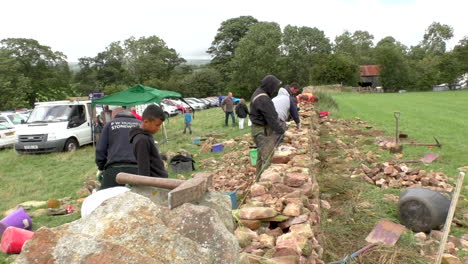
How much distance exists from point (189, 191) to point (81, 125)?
1299 centimetres

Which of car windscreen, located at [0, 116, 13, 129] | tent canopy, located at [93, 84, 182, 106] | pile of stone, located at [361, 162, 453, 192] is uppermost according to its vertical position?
tent canopy, located at [93, 84, 182, 106]

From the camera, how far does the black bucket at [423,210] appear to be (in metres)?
4.45

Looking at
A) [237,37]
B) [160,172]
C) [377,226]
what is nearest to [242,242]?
[160,172]

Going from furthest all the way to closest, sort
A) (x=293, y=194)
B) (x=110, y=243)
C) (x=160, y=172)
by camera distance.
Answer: (x=293, y=194) < (x=160, y=172) < (x=110, y=243)

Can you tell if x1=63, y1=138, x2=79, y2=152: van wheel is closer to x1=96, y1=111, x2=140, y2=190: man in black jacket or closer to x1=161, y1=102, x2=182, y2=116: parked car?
x1=96, y1=111, x2=140, y2=190: man in black jacket

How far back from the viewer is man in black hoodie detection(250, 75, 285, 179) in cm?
556

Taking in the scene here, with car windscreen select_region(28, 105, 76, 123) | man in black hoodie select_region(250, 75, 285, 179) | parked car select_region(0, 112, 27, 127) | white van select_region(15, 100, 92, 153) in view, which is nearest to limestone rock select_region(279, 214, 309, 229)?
man in black hoodie select_region(250, 75, 285, 179)

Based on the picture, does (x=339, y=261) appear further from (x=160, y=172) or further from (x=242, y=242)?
(x=160, y=172)

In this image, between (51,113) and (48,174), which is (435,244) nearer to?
(48,174)

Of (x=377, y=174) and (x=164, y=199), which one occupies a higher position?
(x=164, y=199)

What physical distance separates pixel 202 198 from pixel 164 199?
20 cm

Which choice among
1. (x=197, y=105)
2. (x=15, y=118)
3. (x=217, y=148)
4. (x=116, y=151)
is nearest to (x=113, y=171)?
(x=116, y=151)

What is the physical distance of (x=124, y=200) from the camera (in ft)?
5.12

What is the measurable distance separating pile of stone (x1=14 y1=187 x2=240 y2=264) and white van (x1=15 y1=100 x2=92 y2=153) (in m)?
12.3
